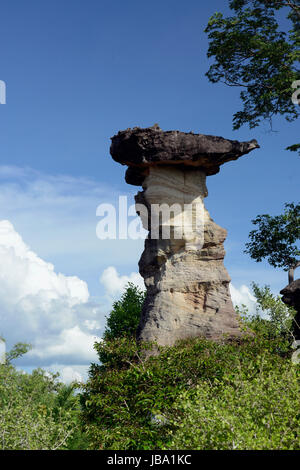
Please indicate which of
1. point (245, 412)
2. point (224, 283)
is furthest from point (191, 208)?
point (245, 412)

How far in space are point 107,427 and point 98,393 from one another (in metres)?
1.19

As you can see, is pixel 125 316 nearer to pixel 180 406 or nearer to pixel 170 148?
pixel 170 148

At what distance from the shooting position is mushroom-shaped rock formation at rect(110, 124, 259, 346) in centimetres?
2262

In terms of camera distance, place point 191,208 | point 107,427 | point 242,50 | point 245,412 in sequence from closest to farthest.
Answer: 1. point 245,412
2. point 107,427
3. point 191,208
4. point 242,50

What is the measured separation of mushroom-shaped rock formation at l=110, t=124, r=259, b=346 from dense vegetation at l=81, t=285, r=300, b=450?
8.13 feet

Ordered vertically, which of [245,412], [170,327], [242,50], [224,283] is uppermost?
[242,50]

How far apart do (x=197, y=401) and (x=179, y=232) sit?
13.1 m

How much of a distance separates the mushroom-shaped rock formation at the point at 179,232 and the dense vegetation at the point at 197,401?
2479mm

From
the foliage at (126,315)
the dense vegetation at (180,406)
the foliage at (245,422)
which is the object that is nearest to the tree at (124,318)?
the foliage at (126,315)

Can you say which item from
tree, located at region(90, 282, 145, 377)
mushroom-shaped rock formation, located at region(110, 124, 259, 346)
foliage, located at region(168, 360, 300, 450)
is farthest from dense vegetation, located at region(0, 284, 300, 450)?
tree, located at region(90, 282, 145, 377)

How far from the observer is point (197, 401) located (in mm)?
11312

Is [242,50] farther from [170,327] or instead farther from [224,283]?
[170,327]

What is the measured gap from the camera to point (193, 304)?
2312cm

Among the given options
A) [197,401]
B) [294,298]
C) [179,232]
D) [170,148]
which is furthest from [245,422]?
[170,148]
